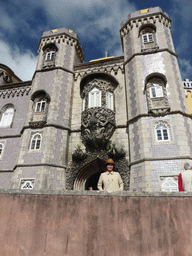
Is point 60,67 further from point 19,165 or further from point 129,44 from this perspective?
point 19,165

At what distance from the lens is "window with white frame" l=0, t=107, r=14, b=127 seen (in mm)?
17625

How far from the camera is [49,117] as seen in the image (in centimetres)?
1442

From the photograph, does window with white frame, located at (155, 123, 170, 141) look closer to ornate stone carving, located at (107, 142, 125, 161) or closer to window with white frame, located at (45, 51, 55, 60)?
ornate stone carving, located at (107, 142, 125, 161)

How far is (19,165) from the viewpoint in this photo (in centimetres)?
1319

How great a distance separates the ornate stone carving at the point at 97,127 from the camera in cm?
1320

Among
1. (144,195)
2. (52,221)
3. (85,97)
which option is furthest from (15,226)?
(85,97)

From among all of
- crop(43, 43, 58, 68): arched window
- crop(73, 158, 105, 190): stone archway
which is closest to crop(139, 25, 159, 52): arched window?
crop(43, 43, 58, 68): arched window

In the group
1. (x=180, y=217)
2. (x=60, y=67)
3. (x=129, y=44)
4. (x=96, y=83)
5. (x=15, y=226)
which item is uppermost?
(x=129, y=44)

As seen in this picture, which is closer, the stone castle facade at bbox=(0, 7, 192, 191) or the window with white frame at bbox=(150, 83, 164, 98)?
the stone castle facade at bbox=(0, 7, 192, 191)

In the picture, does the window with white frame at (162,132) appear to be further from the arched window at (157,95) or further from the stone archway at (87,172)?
the stone archway at (87,172)

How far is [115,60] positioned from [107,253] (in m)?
15.6

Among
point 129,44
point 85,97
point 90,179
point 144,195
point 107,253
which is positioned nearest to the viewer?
point 107,253

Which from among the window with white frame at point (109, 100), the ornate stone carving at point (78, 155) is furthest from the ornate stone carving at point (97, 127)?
the ornate stone carving at point (78, 155)

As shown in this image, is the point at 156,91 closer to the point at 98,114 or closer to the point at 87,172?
the point at 98,114
